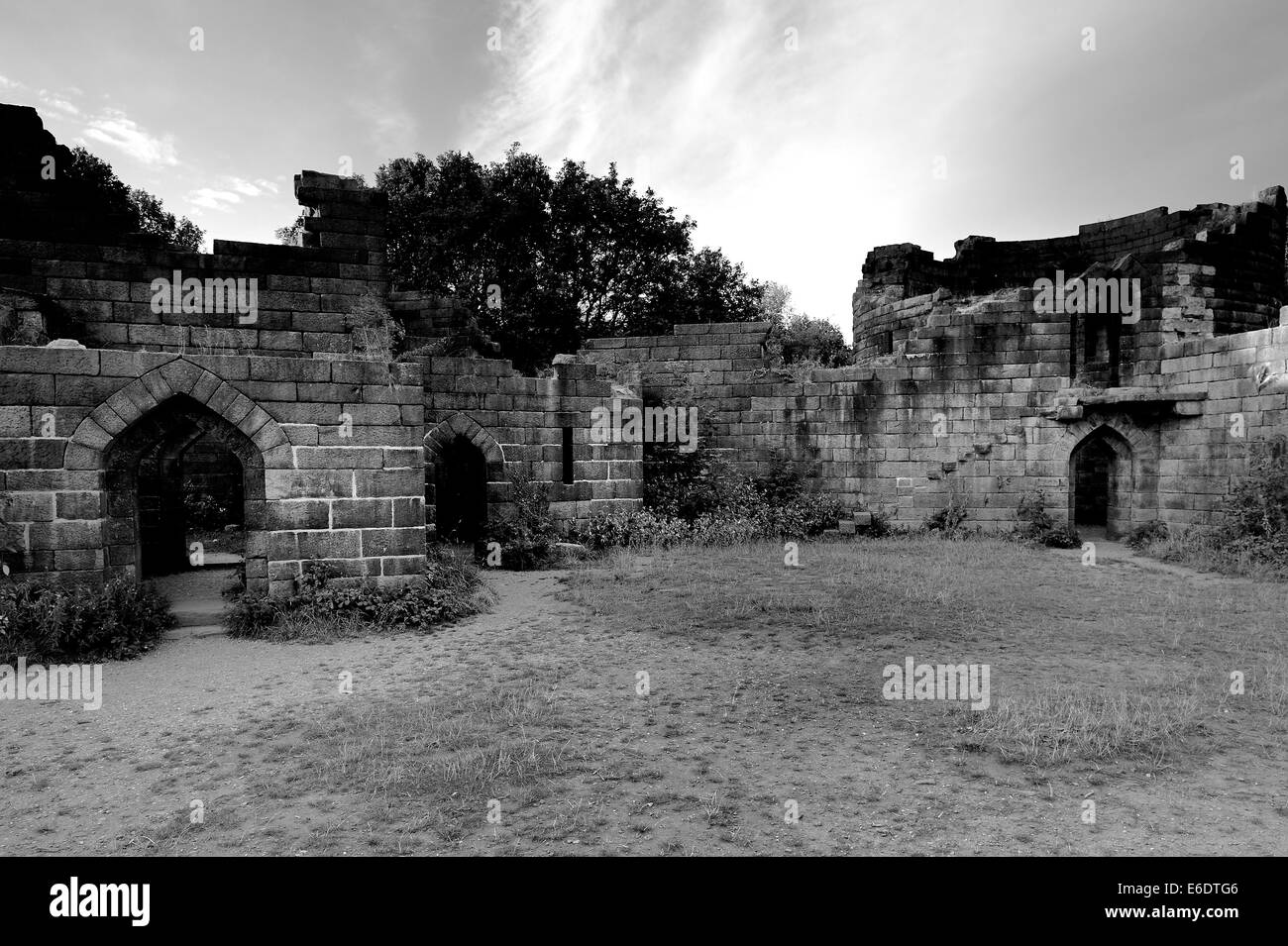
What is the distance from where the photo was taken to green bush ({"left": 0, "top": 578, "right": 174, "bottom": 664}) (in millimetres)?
7117

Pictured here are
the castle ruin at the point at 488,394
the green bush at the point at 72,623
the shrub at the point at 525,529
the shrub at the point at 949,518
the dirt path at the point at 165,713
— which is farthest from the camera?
the shrub at the point at 949,518

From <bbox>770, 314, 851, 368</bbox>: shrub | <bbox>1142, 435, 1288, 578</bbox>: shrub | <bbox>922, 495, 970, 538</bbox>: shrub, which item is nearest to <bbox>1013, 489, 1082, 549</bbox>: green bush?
<bbox>922, 495, 970, 538</bbox>: shrub

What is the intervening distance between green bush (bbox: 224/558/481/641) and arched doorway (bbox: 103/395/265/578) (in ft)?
2.94

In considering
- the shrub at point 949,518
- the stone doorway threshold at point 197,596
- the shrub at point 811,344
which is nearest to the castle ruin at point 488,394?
the shrub at point 949,518

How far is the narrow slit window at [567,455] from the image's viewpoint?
14.8 m

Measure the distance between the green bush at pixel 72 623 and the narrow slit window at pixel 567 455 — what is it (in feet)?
26.1

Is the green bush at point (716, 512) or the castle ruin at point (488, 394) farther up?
the castle ruin at point (488, 394)

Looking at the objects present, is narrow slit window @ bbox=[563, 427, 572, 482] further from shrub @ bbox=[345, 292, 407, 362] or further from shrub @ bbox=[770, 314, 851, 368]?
shrub @ bbox=[770, 314, 851, 368]

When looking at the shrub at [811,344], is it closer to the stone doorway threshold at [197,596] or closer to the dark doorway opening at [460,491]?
the dark doorway opening at [460,491]

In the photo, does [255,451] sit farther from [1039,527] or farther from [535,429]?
[1039,527]

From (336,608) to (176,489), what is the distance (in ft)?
24.0

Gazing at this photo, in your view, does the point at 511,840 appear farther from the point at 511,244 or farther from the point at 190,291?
the point at 511,244

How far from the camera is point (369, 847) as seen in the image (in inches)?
146

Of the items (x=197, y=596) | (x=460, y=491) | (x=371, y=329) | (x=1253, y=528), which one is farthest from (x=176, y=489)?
(x=1253, y=528)
